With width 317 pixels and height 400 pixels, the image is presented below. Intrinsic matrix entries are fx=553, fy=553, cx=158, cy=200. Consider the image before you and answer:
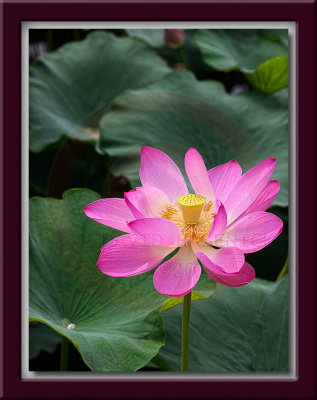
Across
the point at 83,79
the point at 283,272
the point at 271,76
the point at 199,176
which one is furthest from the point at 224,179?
the point at 83,79

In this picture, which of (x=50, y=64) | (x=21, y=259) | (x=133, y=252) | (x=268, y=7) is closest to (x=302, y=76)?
(x=268, y=7)

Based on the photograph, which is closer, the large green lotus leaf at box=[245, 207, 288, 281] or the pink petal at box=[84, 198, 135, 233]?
the pink petal at box=[84, 198, 135, 233]

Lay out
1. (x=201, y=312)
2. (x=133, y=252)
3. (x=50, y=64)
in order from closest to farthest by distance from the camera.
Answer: (x=133, y=252) → (x=201, y=312) → (x=50, y=64)

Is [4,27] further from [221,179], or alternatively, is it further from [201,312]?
[201,312]

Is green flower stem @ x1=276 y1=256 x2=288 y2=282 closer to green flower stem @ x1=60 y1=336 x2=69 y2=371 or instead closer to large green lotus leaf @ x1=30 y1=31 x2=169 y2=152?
green flower stem @ x1=60 y1=336 x2=69 y2=371

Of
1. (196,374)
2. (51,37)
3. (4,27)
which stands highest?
(51,37)

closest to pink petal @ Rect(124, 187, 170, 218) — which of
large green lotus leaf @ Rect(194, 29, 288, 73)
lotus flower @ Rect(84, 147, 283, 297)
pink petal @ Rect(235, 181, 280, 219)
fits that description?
lotus flower @ Rect(84, 147, 283, 297)

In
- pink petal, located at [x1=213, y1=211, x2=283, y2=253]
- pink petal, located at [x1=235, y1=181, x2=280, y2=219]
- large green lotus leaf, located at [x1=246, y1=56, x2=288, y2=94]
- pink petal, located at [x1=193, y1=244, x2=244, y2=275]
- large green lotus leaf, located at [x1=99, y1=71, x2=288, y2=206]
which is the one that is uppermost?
large green lotus leaf, located at [x1=246, y1=56, x2=288, y2=94]
